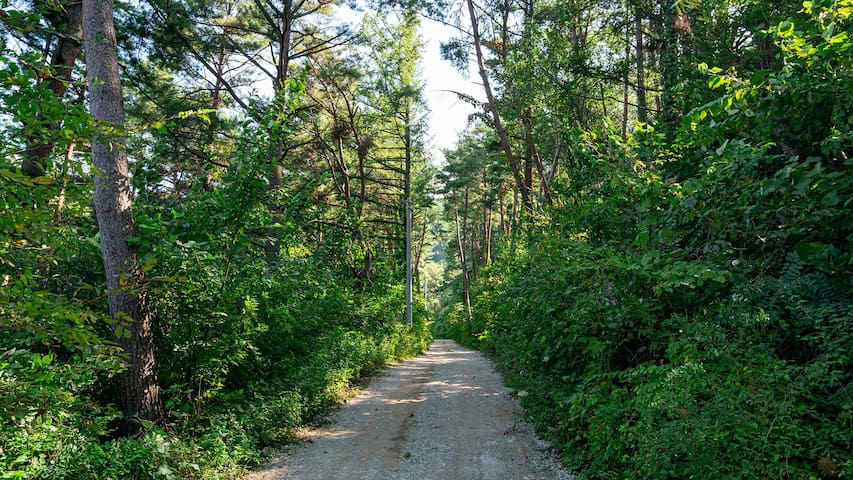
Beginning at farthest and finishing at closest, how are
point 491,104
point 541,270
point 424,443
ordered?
1. point 491,104
2. point 424,443
3. point 541,270

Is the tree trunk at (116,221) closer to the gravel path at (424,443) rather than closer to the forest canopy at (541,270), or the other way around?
the forest canopy at (541,270)

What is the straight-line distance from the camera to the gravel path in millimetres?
5699

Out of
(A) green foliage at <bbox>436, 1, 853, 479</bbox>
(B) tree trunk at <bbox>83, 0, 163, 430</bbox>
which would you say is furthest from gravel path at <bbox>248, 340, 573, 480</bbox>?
(B) tree trunk at <bbox>83, 0, 163, 430</bbox>

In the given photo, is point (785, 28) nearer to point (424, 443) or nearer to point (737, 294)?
point (737, 294)

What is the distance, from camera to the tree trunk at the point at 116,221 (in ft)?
17.7

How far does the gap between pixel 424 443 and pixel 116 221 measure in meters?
4.87

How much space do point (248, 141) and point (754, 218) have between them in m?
5.57

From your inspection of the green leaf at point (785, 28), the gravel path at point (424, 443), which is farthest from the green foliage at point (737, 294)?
the gravel path at point (424, 443)

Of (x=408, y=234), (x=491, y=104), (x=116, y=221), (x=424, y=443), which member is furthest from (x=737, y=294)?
(x=408, y=234)

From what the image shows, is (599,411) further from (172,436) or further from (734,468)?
(172,436)

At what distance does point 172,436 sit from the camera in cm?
527

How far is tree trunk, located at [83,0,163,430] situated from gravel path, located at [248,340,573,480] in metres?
1.61

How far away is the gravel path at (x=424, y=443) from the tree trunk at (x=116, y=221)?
1.61 meters

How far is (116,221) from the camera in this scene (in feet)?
18.1
